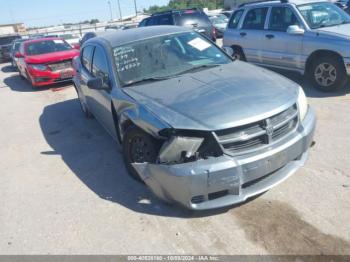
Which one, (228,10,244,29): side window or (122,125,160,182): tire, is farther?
(228,10,244,29): side window

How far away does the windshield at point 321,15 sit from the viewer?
675 cm

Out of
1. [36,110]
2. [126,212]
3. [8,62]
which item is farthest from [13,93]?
[8,62]

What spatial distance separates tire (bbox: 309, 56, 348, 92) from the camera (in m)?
6.19

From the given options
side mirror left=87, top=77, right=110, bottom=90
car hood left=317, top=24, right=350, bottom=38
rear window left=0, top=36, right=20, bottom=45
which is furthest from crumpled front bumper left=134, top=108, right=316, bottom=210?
rear window left=0, top=36, right=20, bottom=45

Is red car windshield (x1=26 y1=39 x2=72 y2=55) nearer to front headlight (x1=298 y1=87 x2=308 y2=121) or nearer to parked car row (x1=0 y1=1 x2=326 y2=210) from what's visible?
parked car row (x1=0 y1=1 x2=326 y2=210)

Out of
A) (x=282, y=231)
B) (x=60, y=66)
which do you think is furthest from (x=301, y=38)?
(x=60, y=66)

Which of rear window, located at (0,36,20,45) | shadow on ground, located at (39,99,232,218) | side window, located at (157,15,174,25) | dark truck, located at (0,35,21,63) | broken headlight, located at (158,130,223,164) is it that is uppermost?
side window, located at (157,15,174,25)

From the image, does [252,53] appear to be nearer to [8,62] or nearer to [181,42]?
[181,42]

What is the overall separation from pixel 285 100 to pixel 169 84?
4.31ft

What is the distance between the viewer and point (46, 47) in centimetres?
1163

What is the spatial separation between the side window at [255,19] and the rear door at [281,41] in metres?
0.24

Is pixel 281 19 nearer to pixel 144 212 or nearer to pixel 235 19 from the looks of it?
pixel 235 19

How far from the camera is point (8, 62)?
76.2 ft

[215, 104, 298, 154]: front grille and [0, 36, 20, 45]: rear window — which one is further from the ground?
[215, 104, 298, 154]: front grille
